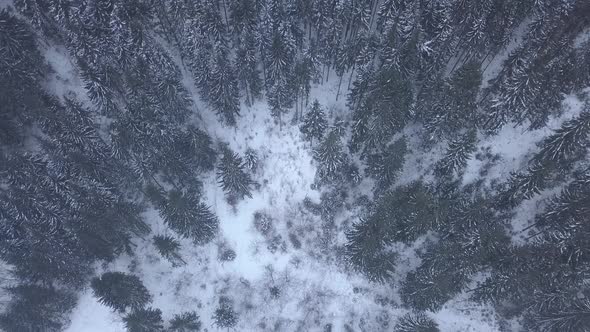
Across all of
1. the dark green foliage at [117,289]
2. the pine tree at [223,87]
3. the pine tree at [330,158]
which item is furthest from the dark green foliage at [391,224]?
the dark green foliage at [117,289]

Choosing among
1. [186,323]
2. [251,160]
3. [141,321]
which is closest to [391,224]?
[251,160]

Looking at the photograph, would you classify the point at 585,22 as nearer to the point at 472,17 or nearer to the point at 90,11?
the point at 472,17

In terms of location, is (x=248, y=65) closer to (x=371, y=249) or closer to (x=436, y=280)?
(x=371, y=249)

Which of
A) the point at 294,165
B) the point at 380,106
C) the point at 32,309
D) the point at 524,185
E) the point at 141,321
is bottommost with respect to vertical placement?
the point at 141,321

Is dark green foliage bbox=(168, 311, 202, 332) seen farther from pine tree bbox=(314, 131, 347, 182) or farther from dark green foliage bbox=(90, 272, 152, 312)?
pine tree bbox=(314, 131, 347, 182)

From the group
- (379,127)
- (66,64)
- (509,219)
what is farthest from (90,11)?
(509,219)

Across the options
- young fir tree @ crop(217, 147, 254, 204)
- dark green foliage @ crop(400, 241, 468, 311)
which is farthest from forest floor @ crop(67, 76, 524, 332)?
dark green foliage @ crop(400, 241, 468, 311)
